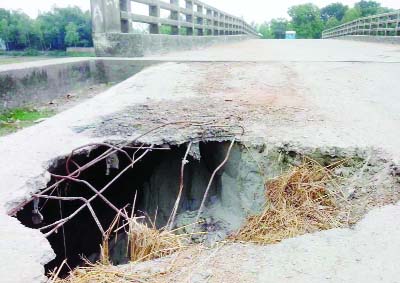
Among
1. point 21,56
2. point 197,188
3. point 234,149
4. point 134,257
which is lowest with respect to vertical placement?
point 197,188

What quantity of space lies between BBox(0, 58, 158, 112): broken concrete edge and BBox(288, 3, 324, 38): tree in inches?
2030

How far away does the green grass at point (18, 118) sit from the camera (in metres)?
3.48

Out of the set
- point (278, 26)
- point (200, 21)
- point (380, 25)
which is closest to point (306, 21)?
point (278, 26)

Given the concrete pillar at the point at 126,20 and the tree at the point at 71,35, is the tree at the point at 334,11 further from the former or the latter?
the concrete pillar at the point at 126,20

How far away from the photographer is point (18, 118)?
383 centimetres

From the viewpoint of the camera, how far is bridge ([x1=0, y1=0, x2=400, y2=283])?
1.29 meters

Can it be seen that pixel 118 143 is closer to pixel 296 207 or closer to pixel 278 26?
pixel 296 207

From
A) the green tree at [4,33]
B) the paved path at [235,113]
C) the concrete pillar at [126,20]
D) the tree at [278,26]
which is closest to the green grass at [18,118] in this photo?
the paved path at [235,113]

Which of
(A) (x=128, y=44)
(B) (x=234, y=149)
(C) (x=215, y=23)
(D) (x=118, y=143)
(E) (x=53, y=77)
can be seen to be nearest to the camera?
(D) (x=118, y=143)

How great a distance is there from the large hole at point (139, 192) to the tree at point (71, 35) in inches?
1316

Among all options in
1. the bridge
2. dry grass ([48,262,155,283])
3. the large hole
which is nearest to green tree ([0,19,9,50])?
the bridge

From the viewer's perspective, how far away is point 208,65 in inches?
217

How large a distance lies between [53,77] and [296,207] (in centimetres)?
394

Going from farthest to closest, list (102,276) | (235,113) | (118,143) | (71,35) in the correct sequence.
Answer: (71,35), (235,113), (118,143), (102,276)
